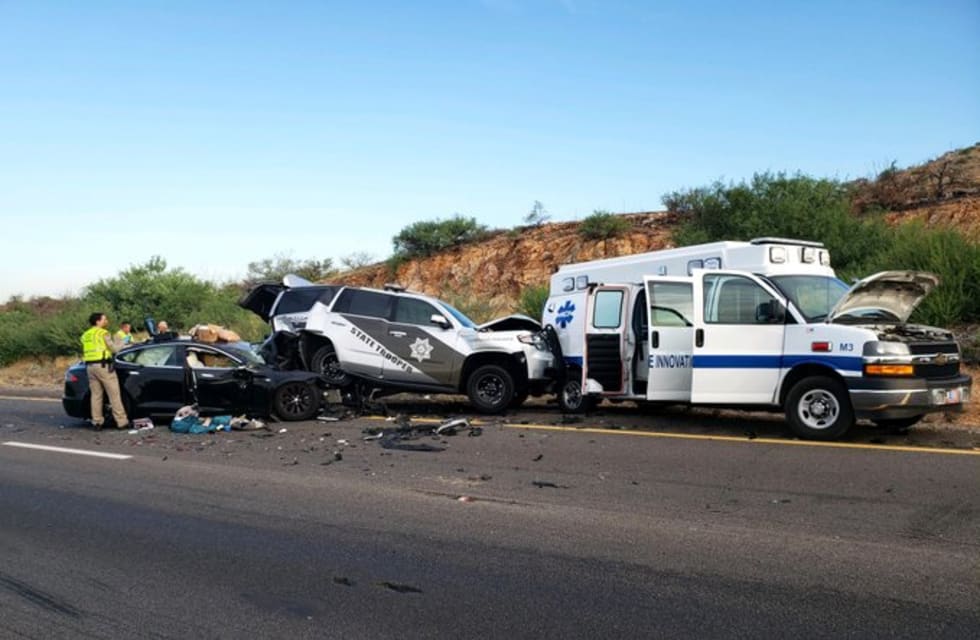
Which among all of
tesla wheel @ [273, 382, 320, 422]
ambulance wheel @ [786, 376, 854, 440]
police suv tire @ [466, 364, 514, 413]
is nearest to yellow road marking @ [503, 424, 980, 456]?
ambulance wheel @ [786, 376, 854, 440]

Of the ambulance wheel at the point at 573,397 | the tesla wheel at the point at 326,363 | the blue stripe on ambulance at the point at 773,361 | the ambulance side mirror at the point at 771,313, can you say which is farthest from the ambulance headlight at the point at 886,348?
the tesla wheel at the point at 326,363

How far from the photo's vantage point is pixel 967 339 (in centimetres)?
1383

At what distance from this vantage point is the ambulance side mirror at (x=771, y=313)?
10.0 meters

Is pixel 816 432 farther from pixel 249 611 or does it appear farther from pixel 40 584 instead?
pixel 40 584

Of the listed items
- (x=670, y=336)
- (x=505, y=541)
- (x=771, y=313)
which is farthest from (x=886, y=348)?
(x=505, y=541)

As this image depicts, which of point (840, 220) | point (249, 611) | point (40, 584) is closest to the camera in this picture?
point (249, 611)

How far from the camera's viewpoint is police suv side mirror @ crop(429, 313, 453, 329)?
45.0ft

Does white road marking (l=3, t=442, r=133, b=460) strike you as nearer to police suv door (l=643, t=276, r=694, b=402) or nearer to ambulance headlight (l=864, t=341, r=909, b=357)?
police suv door (l=643, t=276, r=694, b=402)

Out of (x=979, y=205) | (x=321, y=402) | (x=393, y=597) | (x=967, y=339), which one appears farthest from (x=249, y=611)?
(x=979, y=205)

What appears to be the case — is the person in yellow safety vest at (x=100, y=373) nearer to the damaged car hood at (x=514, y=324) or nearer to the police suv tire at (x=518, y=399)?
the damaged car hood at (x=514, y=324)

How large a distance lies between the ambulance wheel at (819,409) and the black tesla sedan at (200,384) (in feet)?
23.5

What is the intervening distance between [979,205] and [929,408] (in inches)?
557

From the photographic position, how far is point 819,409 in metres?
9.52

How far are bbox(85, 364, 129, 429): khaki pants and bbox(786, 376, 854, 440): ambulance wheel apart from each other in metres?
9.72
